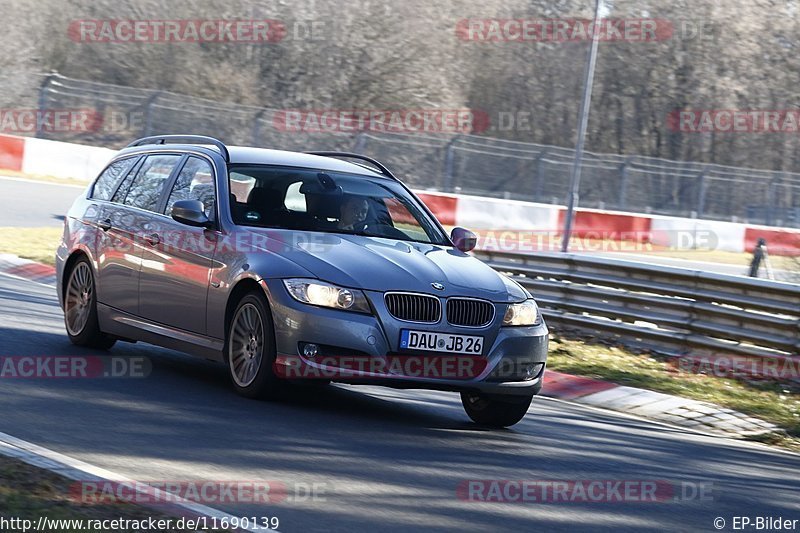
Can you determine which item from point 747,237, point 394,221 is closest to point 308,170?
point 394,221

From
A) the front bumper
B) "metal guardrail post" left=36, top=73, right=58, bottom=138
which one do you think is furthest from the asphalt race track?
"metal guardrail post" left=36, top=73, right=58, bottom=138

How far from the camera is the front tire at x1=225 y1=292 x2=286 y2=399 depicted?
8.01 m

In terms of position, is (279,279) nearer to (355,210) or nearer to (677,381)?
A: (355,210)

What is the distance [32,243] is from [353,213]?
34.5 feet

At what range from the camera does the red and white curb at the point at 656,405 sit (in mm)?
10227

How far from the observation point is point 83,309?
1007 centimetres

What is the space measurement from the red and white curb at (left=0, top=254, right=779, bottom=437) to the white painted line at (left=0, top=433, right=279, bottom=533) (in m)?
5.57

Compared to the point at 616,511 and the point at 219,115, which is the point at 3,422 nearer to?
the point at 616,511

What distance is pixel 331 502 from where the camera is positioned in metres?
5.89

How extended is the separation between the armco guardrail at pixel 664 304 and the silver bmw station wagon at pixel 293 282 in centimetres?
421

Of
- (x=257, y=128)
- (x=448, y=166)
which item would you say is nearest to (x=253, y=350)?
(x=448, y=166)

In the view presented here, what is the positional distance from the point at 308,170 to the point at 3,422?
3.08 metres

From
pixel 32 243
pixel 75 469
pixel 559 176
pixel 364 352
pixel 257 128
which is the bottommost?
pixel 32 243

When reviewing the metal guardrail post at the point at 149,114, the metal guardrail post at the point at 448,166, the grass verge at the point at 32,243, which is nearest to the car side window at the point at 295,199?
the grass verge at the point at 32,243
